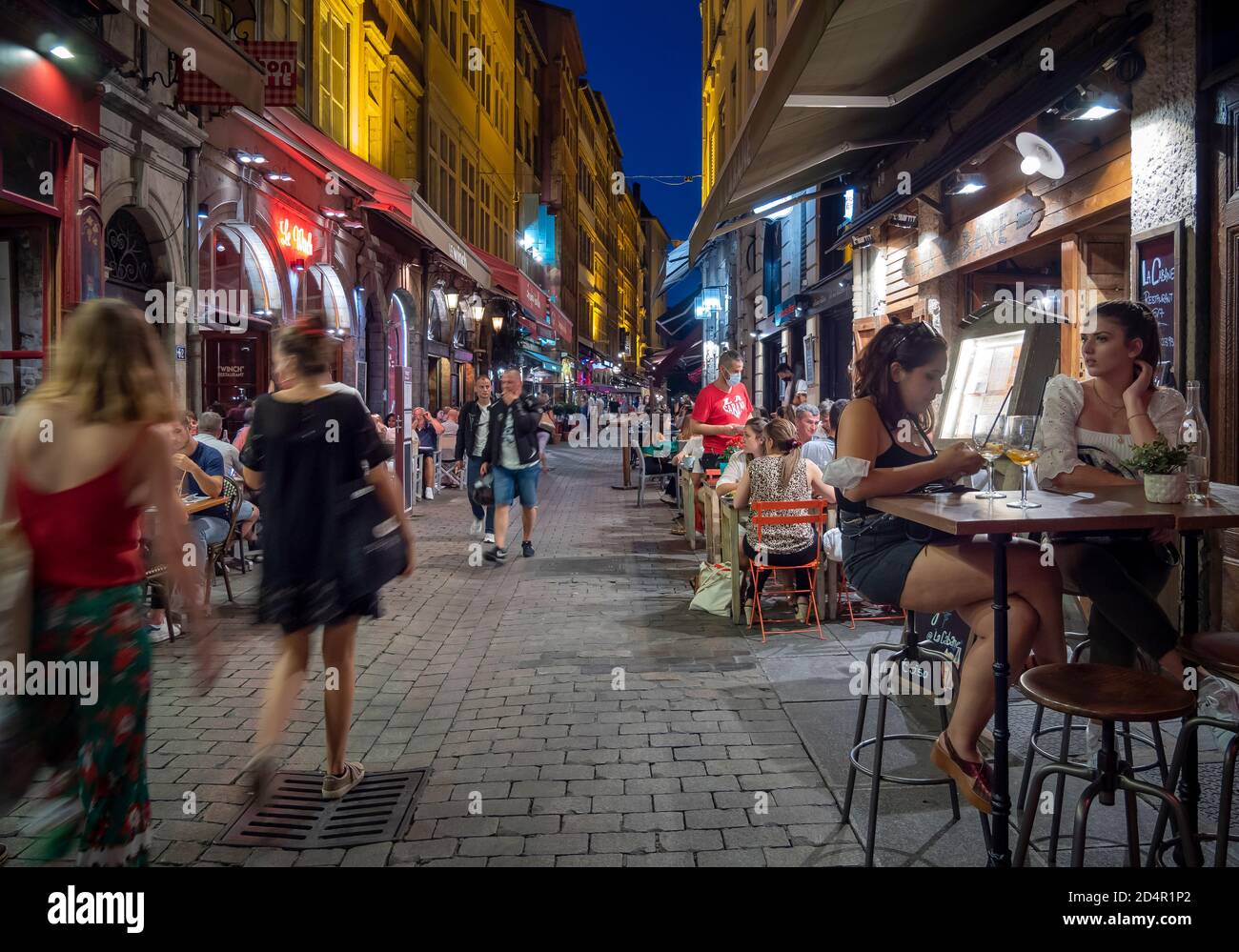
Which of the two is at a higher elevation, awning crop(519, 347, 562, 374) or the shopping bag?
awning crop(519, 347, 562, 374)

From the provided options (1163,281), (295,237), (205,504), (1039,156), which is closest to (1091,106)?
(1039,156)

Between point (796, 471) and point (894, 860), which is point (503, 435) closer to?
point (796, 471)

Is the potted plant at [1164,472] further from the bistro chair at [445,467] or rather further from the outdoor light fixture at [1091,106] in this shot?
the bistro chair at [445,467]

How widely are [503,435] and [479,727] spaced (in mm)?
5055

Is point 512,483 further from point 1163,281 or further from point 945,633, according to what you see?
point 1163,281

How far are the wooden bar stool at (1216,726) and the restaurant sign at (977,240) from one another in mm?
5524

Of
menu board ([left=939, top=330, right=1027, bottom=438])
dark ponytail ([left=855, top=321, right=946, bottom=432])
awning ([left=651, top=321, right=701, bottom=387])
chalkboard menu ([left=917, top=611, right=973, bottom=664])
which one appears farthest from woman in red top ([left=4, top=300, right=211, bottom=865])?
awning ([left=651, top=321, right=701, bottom=387])

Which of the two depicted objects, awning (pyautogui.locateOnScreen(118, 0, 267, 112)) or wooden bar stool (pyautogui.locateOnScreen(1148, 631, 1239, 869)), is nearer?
wooden bar stool (pyautogui.locateOnScreen(1148, 631, 1239, 869))

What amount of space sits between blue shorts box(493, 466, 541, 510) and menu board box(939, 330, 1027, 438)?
4404 millimetres

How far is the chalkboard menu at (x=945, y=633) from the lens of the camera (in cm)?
458

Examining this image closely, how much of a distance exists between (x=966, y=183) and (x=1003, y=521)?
23.0 feet

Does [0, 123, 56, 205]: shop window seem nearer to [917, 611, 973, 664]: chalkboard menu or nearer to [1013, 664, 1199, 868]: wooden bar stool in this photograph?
[917, 611, 973, 664]: chalkboard menu

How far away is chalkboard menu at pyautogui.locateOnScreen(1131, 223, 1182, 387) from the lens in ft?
17.2
